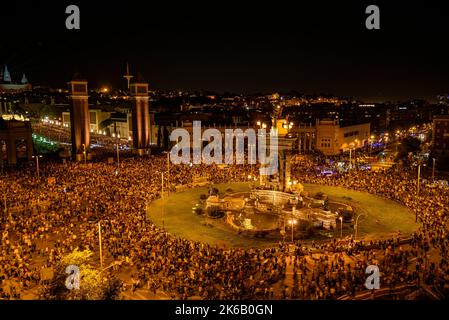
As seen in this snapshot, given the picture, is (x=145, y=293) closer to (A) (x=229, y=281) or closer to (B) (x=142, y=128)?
(A) (x=229, y=281)

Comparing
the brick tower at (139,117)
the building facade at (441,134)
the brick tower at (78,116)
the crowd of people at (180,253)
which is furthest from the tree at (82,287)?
the building facade at (441,134)

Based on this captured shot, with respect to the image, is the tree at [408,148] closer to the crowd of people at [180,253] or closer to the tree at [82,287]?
the crowd of people at [180,253]

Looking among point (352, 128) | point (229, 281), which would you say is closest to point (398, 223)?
point (229, 281)

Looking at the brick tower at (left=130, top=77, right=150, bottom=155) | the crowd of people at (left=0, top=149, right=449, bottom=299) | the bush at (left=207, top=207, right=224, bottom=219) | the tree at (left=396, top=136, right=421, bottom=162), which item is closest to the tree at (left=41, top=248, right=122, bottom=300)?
the crowd of people at (left=0, top=149, right=449, bottom=299)

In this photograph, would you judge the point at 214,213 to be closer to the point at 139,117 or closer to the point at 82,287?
the point at 82,287

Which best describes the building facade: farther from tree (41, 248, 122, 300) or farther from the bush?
tree (41, 248, 122, 300)

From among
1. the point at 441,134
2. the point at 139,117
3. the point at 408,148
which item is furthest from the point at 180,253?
the point at 441,134
